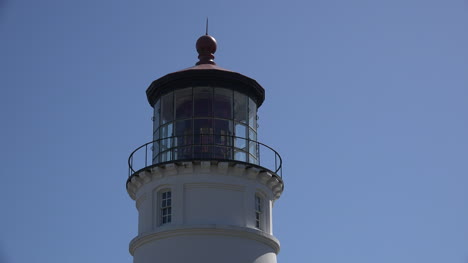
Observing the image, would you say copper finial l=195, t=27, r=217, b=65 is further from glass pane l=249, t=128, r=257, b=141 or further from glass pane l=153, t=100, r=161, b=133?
glass pane l=249, t=128, r=257, b=141

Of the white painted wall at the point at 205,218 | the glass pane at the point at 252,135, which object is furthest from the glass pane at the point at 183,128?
the glass pane at the point at 252,135

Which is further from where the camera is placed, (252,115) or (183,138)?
(252,115)

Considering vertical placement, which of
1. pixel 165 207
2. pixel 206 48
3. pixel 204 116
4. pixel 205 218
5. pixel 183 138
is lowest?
pixel 205 218

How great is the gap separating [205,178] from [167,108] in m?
2.92

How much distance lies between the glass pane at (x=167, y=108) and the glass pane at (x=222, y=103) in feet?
4.52

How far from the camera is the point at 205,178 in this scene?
27.2 m

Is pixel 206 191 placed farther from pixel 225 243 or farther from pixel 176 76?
pixel 176 76

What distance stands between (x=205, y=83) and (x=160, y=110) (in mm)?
1752

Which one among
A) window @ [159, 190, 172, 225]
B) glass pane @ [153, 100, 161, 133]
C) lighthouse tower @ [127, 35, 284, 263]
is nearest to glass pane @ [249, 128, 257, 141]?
lighthouse tower @ [127, 35, 284, 263]

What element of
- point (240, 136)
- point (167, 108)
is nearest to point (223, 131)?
point (240, 136)

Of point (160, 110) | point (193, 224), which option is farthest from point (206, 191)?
point (160, 110)

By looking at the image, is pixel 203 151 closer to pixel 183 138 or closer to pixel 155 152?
pixel 183 138

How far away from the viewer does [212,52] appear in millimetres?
29875

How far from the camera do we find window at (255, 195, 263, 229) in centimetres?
2781
